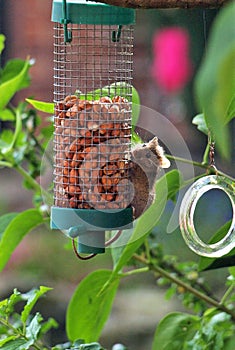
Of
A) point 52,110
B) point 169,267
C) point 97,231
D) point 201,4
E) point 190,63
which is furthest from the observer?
point 190,63

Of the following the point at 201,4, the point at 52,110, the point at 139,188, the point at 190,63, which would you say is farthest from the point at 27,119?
the point at 190,63

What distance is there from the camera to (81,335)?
1.13m

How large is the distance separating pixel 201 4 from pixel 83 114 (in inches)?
12.6

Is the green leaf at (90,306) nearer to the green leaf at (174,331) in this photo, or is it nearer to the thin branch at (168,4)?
the green leaf at (174,331)

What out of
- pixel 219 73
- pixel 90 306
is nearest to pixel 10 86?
pixel 90 306

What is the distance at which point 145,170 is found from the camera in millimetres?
993

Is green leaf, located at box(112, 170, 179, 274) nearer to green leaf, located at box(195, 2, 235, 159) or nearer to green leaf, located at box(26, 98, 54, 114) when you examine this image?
green leaf, located at box(26, 98, 54, 114)

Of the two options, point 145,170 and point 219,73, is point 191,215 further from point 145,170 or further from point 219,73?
point 219,73

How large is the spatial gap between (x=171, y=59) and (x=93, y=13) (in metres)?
2.07

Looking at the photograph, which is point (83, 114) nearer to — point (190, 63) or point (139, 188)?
point (139, 188)

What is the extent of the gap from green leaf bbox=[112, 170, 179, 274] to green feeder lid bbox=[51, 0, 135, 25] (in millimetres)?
211

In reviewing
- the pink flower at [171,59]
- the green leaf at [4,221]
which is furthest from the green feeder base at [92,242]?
the pink flower at [171,59]

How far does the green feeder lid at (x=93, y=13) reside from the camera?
0.94 meters

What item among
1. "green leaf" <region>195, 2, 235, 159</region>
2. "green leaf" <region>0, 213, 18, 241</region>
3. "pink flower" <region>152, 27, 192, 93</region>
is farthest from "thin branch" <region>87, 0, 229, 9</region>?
"pink flower" <region>152, 27, 192, 93</region>
